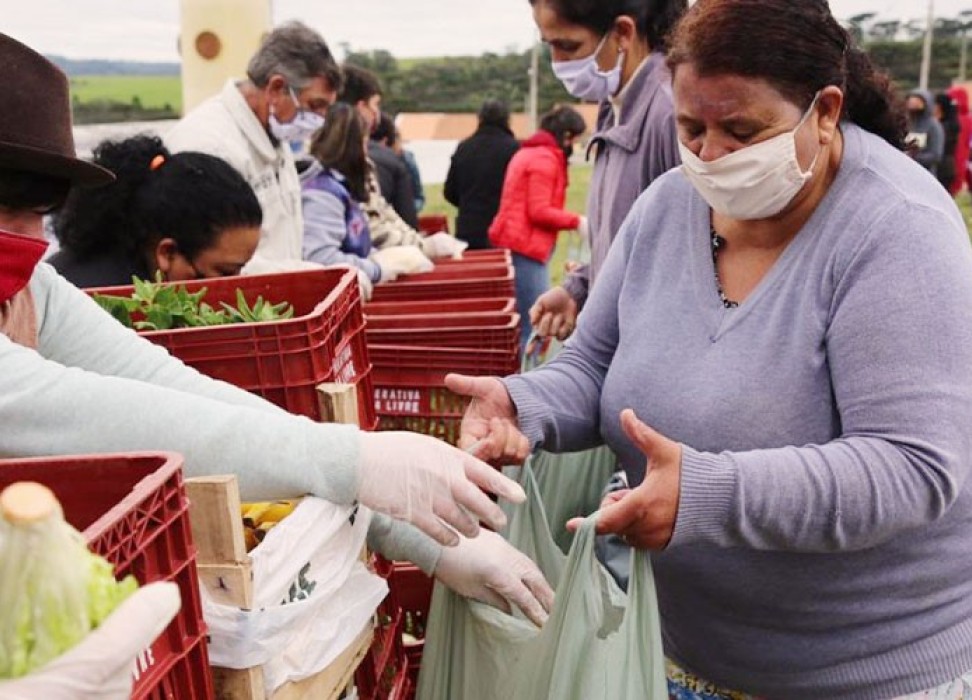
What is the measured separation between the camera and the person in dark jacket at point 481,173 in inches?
282

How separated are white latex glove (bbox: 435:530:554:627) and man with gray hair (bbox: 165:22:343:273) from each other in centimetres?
225

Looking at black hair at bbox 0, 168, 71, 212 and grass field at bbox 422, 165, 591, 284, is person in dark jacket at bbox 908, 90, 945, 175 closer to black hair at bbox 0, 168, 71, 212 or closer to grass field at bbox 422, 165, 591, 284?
grass field at bbox 422, 165, 591, 284

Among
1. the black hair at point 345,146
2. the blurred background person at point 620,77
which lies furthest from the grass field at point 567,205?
the blurred background person at point 620,77

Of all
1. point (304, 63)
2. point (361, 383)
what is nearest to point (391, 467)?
point (361, 383)

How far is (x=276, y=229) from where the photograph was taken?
154 inches

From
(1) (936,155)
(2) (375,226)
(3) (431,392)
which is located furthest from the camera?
(1) (936,155)

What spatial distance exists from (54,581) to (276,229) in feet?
10.6

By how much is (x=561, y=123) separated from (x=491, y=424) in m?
5.64

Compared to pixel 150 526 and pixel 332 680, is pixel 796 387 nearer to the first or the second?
pixel 332 680

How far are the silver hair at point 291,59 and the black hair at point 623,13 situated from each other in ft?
5.01

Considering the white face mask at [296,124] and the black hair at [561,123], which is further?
the black hair at [561,123]

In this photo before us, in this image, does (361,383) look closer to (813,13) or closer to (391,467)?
(391,467)

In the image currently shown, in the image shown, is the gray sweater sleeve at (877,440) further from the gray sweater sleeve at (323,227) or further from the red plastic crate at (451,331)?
the gray sweater sleeve at (323,227)

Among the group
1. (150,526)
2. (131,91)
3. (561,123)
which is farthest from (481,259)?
(131,91)
